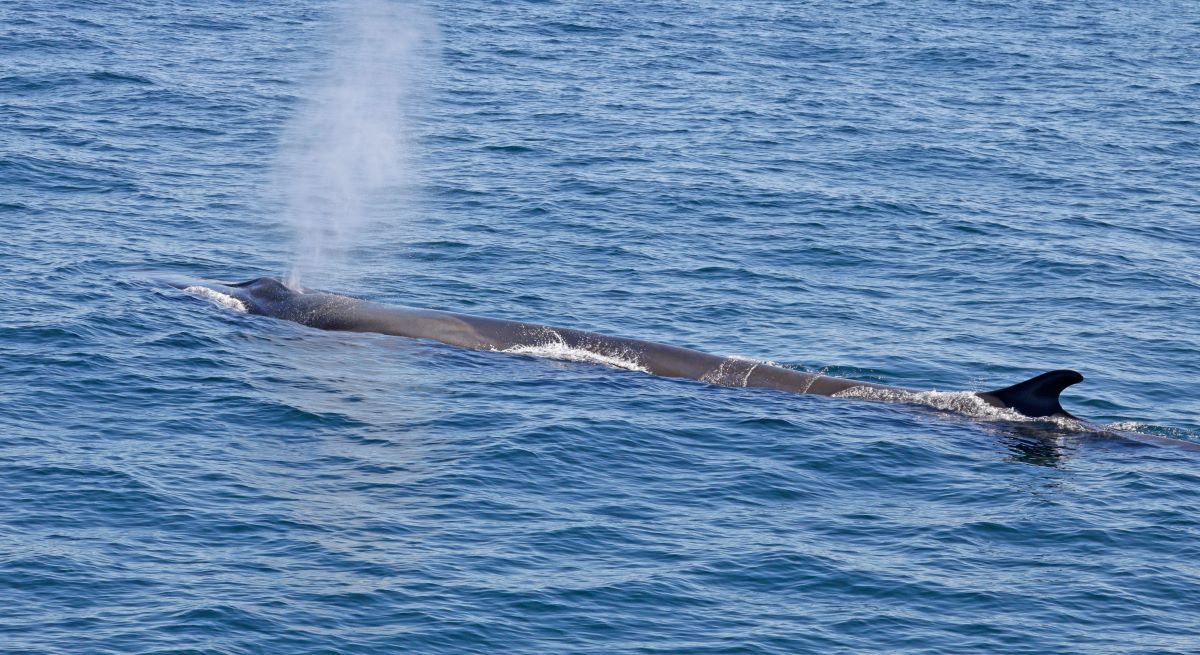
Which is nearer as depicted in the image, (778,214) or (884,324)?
(884,324)

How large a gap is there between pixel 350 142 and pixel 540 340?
79.4ft

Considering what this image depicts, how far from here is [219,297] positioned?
34344 millimetres

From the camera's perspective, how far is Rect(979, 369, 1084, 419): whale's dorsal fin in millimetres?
27703

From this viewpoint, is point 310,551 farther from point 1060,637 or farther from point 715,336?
point 715,336

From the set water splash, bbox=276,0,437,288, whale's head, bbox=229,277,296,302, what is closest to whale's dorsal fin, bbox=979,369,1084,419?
whale's head, bbox=229,277,296,302

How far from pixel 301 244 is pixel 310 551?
20.3 m

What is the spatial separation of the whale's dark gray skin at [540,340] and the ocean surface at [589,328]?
0.57 m

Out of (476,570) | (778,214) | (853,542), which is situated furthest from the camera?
(778,214)

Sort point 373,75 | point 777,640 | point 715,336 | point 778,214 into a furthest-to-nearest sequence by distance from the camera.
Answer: point 373,75 → point 778,214 → point 715,336 → point 777,640

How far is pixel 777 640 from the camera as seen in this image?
20.0 metres

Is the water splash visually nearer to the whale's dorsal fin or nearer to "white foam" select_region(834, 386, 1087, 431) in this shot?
"white foam" select_region(834, 386, 1087, 431)

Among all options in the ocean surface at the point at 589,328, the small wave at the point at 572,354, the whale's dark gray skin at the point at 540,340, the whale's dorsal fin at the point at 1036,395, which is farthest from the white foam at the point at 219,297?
the whale's dorsal fin at the point at 1036,395

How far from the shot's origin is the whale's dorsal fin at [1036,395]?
1091 inches

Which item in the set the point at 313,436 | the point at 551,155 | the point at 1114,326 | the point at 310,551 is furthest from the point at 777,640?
the point at 551,155
